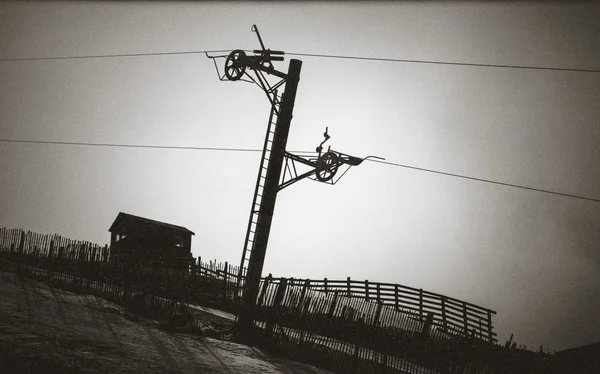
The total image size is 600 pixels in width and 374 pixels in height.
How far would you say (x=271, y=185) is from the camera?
13414 mm

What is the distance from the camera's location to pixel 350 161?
49.6 feet

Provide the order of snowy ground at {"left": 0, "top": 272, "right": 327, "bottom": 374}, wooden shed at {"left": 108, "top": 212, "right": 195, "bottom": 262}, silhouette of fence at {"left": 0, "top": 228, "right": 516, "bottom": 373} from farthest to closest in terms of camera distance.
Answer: wooden shed at {"left": 108, "top": 212, "right": 195, "bottom": 262}
silhouette of fence at {"left": 0, "top": 228, "right": 516, "bottom": 373}
snowy ground at {"left": 0, "top": 272, "right": 327, "bottom": 374}

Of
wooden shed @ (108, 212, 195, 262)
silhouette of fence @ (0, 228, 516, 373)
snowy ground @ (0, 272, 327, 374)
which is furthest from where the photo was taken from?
wooden shed @ (108, 212, 195, 262)

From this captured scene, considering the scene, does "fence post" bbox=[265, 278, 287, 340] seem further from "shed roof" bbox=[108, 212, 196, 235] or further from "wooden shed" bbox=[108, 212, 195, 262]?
"shed roof" bbox=[108, 212, 196, 235]

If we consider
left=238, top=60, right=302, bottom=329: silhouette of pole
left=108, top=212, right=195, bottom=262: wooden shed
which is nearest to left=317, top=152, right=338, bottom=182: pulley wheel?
left=238, top=60, right=302, bottom=329: silhouette of pole

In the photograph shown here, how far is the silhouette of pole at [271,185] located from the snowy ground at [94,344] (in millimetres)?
2479

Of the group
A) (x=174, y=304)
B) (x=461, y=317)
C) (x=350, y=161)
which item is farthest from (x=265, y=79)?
(x=461, y=317)

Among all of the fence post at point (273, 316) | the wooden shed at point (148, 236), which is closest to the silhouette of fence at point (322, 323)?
the fence post at point (273, 316)

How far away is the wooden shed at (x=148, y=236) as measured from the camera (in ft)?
94.6

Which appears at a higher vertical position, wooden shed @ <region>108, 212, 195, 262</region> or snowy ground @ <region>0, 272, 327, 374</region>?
snowy ground @ <region>0, 272, 327, 374</region>

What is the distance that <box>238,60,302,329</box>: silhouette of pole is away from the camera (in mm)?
12867

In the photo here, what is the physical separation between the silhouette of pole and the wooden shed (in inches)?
664

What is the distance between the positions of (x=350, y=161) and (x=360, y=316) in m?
5.94

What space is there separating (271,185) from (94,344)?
7.40 metres
